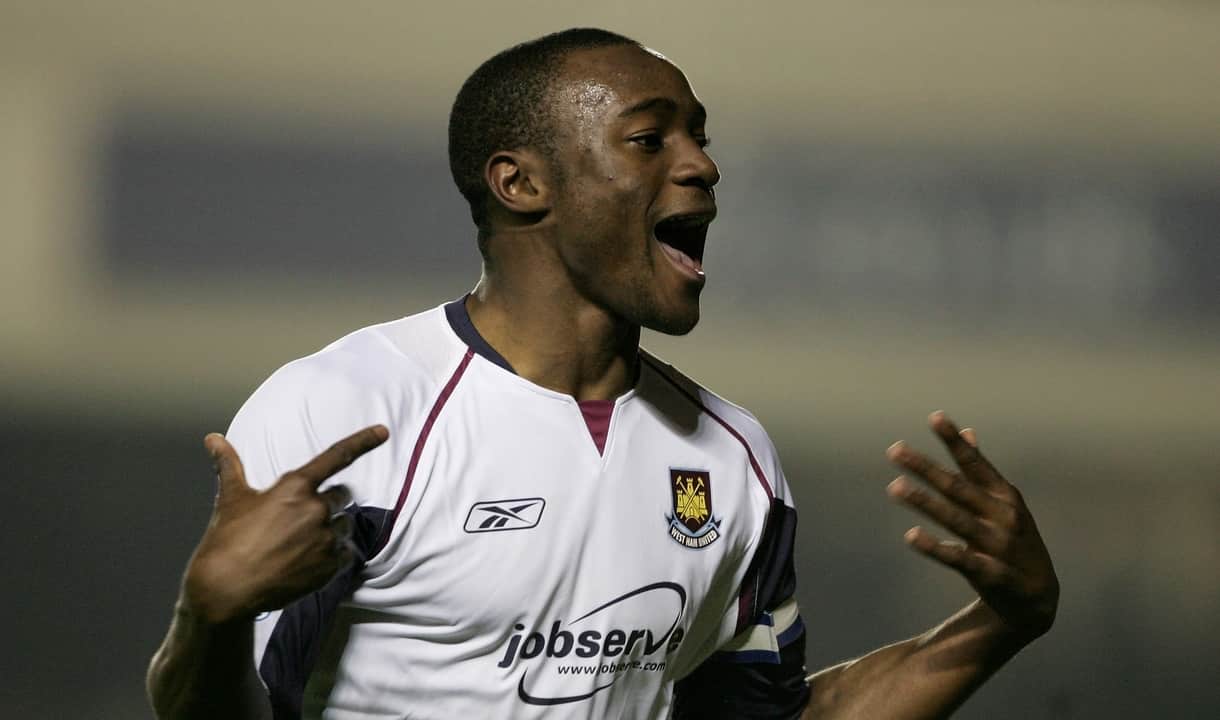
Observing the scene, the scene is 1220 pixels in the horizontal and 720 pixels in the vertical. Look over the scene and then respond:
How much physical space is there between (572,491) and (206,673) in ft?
1.60

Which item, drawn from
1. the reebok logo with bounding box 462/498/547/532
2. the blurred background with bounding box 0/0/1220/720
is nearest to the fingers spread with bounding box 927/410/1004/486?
the reebok logo with bounding box 462/498/547/532

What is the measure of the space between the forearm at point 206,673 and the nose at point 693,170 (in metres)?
0.73

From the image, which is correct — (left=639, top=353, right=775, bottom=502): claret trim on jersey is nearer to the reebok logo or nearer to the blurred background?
the reebok logo

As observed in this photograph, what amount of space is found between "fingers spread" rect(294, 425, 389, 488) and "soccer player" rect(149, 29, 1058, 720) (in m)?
0.08

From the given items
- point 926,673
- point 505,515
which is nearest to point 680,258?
point 505,515

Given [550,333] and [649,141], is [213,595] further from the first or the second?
[649,141]

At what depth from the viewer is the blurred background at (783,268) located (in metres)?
3.81

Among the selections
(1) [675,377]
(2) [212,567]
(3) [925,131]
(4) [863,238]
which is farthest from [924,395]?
(2) [212,567]

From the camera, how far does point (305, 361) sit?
1.61 meters

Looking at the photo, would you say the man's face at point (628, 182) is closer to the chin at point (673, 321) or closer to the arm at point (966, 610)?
the chin at point (673, 321)

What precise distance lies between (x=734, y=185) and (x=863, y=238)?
0.41m

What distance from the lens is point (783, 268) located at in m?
4.10

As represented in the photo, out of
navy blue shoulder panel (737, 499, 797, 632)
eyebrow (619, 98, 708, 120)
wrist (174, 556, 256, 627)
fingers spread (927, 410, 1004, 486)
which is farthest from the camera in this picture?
navy blue shoulder panel (737, 499, 797, 632)

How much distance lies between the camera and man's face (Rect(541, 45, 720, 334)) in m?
1.68
